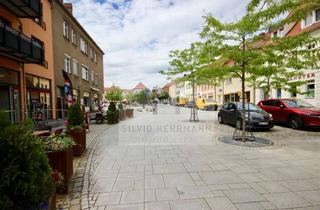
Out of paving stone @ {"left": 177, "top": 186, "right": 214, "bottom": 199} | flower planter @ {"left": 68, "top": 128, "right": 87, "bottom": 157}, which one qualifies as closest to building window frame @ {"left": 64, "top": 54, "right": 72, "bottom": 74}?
flower planter @ {"left": 68, "top": 128, "right": 87, "bottom": 157}

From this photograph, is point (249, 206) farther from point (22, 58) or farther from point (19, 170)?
point (22, 58)

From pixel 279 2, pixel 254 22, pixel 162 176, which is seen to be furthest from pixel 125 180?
pixel 279 2

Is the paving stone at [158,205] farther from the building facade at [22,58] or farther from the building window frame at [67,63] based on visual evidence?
the building window frame at [67,63]

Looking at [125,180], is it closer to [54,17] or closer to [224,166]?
[224,166]

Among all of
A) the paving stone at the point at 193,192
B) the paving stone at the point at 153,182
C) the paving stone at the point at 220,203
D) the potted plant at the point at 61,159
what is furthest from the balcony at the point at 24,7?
the paving stone at the point at 220,203

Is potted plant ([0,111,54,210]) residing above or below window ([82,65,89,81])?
below

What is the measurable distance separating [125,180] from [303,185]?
3.42 metres

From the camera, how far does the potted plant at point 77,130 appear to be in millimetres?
6768

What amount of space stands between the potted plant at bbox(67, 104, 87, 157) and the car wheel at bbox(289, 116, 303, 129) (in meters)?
10.6

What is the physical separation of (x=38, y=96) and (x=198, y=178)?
14.0 meters

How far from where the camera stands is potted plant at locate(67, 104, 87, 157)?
22.2ft

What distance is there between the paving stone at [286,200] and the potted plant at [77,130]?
504 centimetres

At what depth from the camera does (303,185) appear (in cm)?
432

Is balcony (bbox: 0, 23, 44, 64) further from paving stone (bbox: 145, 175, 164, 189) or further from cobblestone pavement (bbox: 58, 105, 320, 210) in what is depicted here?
paving stone (bbox: 145, 175, 164, 189)
